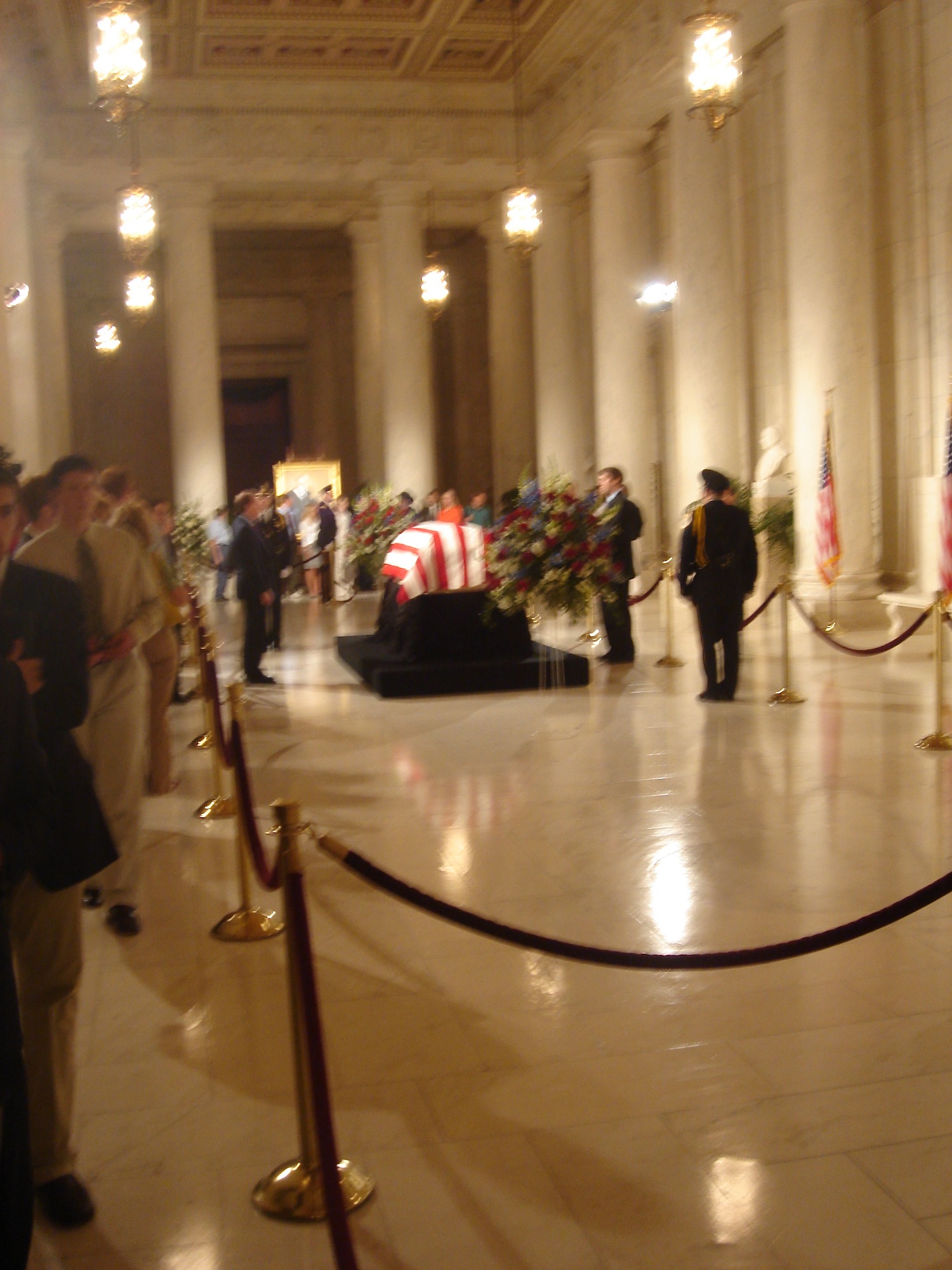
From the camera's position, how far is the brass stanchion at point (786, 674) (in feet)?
33.3

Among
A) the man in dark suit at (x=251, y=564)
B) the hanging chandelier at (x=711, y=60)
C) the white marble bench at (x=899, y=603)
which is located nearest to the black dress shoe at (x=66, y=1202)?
the man in dark suit at (x=251, y=564)

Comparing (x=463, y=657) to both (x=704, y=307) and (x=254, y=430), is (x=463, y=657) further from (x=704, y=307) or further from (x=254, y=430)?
(x=254, y=430)

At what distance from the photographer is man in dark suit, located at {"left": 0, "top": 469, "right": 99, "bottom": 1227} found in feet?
10.8

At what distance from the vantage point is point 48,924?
11.1 ft

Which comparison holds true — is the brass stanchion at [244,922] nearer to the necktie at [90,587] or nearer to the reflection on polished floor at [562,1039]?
the reflection on polished floor at [562,1039]

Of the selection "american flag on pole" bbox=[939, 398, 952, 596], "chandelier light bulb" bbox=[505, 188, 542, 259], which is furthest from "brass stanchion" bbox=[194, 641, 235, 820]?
"chandelier light bulb" bbox=[505, 188, 542, 259]

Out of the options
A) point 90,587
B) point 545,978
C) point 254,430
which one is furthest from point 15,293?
point 254,430

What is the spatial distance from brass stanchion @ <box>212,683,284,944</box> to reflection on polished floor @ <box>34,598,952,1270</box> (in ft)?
0.27

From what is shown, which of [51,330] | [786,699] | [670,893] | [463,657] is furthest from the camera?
[51,330]

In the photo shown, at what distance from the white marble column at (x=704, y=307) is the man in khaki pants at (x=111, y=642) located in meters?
13.0

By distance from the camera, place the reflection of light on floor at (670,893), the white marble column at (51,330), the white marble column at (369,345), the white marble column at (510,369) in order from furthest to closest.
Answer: the white marble column at (369,345) → the white marble column at (510,369) → the white marble column at (51,330) → the reflection of light on floor at (670,893)

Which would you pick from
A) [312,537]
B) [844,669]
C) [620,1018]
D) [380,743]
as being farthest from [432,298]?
[620,1018]

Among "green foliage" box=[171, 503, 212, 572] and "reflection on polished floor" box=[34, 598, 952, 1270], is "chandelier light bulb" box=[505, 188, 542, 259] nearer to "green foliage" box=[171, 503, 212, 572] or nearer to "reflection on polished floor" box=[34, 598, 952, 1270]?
"green foliage" box=[171, 503, 212, 572]

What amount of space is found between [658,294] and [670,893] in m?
16.6
